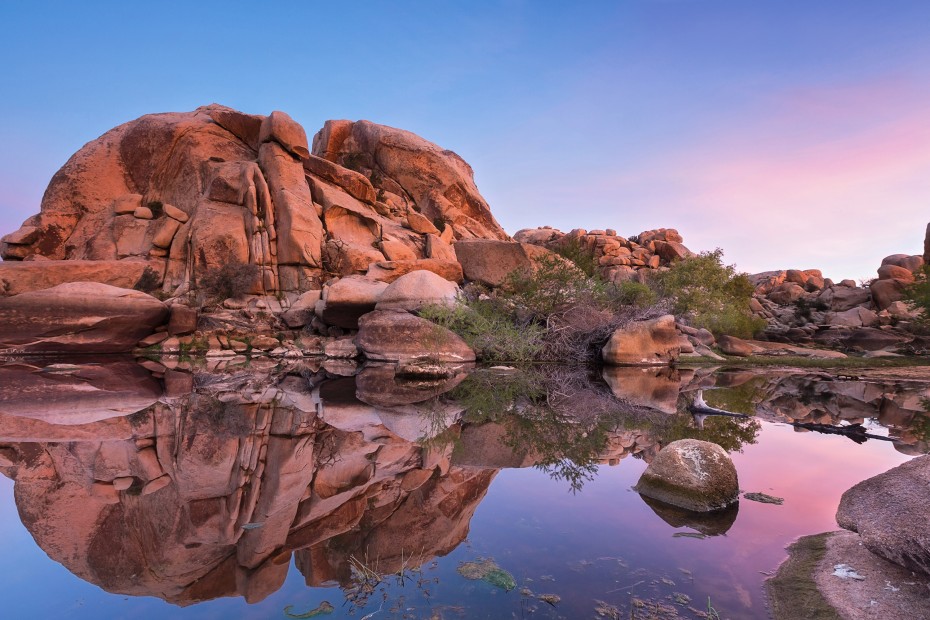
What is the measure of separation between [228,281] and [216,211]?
173 inches

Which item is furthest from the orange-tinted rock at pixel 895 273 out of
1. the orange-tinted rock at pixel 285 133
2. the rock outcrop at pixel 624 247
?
the orange-tinted rock at pixel 285 133

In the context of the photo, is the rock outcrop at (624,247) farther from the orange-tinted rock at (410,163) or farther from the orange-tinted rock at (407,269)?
the orange-tinted rock at (407,269)

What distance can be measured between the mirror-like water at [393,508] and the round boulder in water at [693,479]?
0.20m

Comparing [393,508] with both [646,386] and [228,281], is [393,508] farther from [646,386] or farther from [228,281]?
[228,281]

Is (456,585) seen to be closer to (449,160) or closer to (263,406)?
(263,406)

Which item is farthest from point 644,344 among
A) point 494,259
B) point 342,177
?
point 342,177

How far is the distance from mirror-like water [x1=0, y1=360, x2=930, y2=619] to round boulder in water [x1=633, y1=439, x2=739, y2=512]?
0.20 metres

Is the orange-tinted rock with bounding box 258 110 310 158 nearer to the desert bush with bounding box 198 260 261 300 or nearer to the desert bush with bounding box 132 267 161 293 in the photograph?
the desert bush with bounding box 198 260 261 300

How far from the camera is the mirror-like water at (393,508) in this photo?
2576mm

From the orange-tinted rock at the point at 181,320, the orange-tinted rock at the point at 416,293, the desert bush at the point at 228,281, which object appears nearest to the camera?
the orange-tinted rock at the point at 416,293

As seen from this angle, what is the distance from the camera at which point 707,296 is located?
28.8 metres

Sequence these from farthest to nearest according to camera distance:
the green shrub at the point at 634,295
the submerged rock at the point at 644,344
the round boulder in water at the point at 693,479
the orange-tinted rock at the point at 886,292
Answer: the orange-tinted rock at the point at 886,292 → the green shrub at the point at 634,295 → the submerged rock at the point at 644,344 → the round boulder in water at the point at 693,479

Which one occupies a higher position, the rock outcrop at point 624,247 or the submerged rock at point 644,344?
the rock outcrop at point 624,247

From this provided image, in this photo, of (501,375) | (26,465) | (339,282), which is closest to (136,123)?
(339,282)
